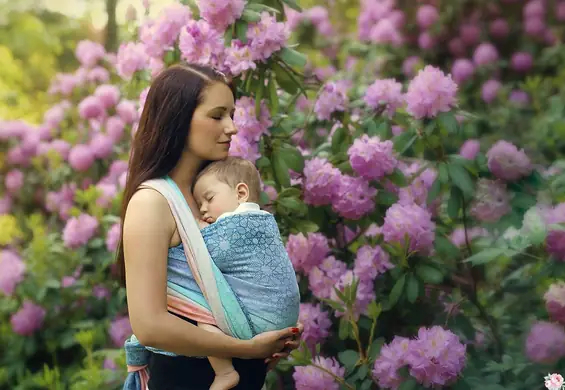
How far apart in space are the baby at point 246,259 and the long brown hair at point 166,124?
136 mm

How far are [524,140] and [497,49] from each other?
1.61 meters

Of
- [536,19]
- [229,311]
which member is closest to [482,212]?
[229,311]

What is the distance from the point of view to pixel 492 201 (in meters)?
2.89

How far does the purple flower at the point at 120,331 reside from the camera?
3478mm

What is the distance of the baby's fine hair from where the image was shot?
6.28 feet

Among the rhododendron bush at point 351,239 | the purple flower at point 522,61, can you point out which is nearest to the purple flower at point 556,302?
the rhododendron bush at point 351,239

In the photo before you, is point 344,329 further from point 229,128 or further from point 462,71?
point 462,71

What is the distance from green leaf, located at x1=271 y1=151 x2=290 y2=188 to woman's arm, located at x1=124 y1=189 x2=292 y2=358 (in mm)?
952

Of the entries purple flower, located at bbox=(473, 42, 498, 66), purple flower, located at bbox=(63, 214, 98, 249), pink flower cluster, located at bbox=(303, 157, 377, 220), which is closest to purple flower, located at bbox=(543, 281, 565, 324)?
pink flower cluster, located at bbox=(303, 157, 377, 220)

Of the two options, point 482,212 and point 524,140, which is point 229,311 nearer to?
point 482,212

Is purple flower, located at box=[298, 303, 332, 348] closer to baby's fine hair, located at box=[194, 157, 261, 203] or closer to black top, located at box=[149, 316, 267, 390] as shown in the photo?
black top, located at box=[149, 316, 267, 390]

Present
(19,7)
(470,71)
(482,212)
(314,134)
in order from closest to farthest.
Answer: (482,212) < (314,134) < (470,71) < (19,7)

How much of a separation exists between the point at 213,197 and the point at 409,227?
0.95 meters

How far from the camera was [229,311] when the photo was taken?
1.80 m
